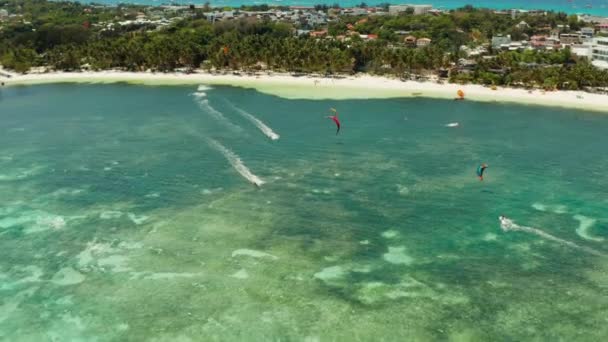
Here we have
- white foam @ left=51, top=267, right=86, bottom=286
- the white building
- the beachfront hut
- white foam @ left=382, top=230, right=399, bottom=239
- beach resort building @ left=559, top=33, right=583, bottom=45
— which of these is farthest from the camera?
the beachfront hut

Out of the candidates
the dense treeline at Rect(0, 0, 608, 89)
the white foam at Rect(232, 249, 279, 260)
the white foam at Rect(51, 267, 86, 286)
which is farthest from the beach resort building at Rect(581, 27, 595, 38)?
the white foam at Rect(51, 267, 86, 286)

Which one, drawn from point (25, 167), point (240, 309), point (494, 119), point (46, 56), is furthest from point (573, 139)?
point (46, 56)

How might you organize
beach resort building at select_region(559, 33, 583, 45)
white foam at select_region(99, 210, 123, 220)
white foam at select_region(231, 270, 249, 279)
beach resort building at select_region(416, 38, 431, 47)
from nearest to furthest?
white foam at select_region(231, 270, 249, 279) < white foam at select_region(99, 210, 123, 220) < beach resort building at select_region(559, 33, 583, 45) < beach resort building at select_region(416, 38, 431, 47)

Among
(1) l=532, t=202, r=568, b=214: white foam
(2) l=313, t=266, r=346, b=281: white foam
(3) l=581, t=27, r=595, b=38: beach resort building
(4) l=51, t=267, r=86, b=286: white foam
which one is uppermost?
(3) l=581, t=27, r=595, b=38: beach resort building

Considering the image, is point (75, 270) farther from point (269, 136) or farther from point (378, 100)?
point (378, 100)

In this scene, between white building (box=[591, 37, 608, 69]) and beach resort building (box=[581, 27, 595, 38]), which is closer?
white building (box=[591, 37, 608, 69])

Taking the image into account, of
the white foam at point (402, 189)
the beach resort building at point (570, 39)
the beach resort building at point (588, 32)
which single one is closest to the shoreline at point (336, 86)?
the white foam at point (402, 189)

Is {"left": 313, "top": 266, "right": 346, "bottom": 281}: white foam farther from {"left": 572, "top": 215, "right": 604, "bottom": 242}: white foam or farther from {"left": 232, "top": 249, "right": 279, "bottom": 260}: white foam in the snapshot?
{"left": 572, "top": 215, "right": 604, "bottom": 242}: white foam

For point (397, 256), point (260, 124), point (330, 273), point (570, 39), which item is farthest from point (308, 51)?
point (330, 273)
